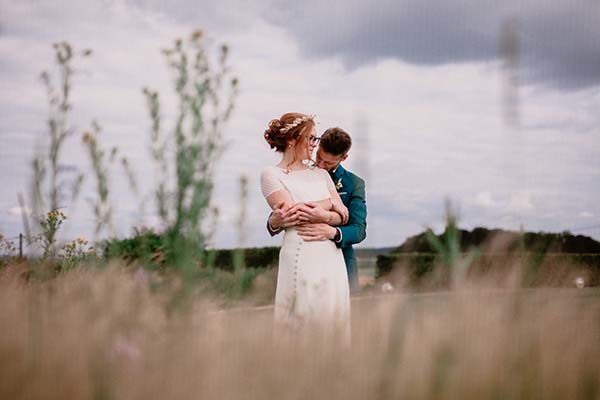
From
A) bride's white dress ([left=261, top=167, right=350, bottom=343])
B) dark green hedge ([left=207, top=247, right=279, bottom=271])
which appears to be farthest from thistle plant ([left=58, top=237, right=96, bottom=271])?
dark green hedge ([left=207, top=247, right=279, bottom=271])

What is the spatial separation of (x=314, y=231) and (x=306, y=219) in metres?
0.09

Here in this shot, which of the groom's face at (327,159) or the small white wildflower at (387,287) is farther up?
the groom's face at (327,159)

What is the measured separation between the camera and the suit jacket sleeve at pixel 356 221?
13.9ft

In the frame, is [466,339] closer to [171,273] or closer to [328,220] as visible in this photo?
[171,273]

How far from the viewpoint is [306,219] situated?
405cm

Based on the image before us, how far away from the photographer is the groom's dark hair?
4383 mm

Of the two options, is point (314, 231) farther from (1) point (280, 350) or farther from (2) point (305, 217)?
(1) point (280, 350)

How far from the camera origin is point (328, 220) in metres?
4.13

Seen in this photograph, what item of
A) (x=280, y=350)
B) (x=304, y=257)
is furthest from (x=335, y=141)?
(x=280, y=350)

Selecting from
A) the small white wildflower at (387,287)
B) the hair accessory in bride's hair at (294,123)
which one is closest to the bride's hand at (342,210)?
the hair accessory in bride's hair at (294,123)

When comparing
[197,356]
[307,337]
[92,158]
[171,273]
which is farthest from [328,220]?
[197,356]

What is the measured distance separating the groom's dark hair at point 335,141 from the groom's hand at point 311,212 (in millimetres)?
517

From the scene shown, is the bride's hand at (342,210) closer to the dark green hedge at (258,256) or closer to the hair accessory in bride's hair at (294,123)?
the hair accessory in bride's hair at (294,123)

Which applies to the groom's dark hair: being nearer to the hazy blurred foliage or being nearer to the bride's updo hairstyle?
the bride's updo hairstyle
